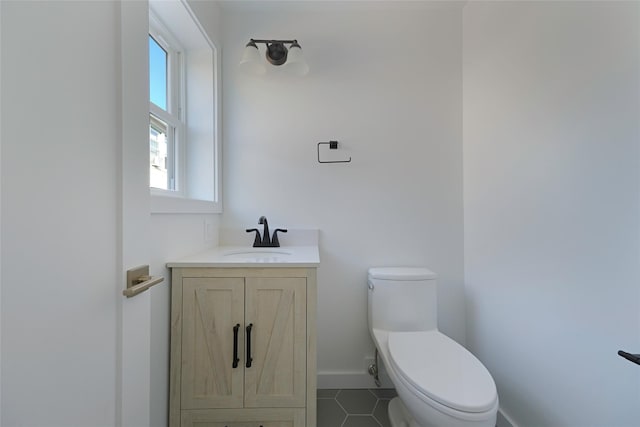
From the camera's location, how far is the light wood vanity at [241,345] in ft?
3.47

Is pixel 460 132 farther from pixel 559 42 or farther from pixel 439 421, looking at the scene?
pixel 439 421

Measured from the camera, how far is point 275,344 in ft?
A: 3.51

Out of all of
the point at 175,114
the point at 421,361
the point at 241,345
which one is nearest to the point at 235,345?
the point at 241,345

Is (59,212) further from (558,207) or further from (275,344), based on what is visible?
(558,207)

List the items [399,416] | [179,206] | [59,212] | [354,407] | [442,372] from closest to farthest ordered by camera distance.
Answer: [59,212] < [442,372] < [179,206] < [399,416] < [354,407]

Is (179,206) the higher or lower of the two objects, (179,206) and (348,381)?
the higher

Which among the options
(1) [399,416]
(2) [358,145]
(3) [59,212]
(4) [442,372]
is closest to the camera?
(3) [59,212]

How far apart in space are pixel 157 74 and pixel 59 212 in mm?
1147

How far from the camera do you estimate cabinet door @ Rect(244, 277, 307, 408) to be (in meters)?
1.07

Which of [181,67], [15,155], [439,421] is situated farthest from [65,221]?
[181,67]

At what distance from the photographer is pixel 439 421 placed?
858mm

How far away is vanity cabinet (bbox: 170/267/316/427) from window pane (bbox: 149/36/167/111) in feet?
2.87

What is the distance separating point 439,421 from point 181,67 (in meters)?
2.07

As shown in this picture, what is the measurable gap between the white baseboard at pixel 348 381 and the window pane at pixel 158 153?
1.45 meters
